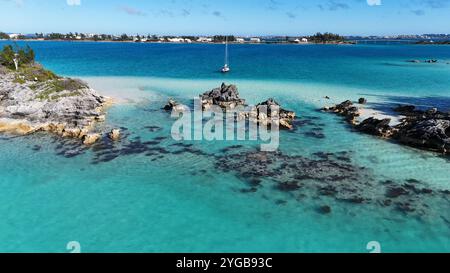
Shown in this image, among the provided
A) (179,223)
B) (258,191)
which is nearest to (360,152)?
(258,191)

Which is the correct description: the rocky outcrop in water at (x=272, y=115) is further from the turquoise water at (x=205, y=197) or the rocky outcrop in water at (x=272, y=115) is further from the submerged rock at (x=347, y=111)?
the submerged rock at (x=347, y=111)

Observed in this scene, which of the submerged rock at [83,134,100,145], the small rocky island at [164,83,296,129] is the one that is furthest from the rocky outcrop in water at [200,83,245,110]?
the submerged rock at [83,134,100,145]

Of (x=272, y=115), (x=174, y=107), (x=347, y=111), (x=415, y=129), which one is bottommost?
(x=415, y=129)

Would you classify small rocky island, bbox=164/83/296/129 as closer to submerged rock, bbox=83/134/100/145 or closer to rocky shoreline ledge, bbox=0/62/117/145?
rocky shoreline ledge, bbox=0/62/117/145

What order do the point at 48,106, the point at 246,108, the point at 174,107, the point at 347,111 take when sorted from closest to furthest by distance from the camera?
1. the point at 48,106
2. the point at 347,111
3. the point at 174,107
4. the point at 246,108

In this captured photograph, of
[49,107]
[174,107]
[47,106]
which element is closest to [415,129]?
[174,107]

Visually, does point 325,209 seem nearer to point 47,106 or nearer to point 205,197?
point 205,197

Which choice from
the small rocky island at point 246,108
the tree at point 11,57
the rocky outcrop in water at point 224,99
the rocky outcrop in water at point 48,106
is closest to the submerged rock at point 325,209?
the small rocky island at point 246,108

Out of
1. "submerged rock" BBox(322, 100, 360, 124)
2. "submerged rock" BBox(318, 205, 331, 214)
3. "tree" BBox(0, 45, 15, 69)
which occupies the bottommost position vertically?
"submerged rock" BBox(318, 205, 331, 214)
